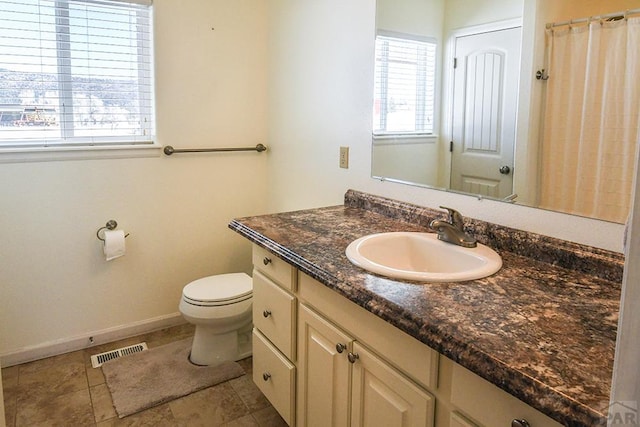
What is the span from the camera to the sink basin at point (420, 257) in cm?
133

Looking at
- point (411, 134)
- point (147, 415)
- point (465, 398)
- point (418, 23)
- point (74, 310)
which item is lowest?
point (147, 415)

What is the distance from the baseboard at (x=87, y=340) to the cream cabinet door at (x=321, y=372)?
1.48m

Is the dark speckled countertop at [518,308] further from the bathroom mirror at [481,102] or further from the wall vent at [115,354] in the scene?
the wall vent at [115,354]

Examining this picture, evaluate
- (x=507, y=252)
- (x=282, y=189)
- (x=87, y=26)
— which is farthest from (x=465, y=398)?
(x=87, y=26)

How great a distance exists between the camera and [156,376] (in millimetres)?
2424

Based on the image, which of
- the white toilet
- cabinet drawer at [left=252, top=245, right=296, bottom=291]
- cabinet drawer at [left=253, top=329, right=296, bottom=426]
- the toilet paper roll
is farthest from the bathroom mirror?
the toilet paper roll

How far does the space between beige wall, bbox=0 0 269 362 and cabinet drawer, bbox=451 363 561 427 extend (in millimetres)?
2178

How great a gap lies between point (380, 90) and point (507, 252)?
95cm

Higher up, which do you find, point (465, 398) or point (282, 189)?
point (282, 189)

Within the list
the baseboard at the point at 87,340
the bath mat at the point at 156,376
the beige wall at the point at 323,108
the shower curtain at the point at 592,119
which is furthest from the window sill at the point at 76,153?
the shower curtain at the point at 592,119

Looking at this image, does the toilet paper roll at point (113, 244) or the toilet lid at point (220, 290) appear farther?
the toilet paper roll at point (113, 244)

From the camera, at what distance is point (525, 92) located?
5.00ft

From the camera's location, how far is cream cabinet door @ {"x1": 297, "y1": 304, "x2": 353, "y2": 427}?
4.78ft

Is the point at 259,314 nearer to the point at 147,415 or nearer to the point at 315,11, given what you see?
the point at 147,415
